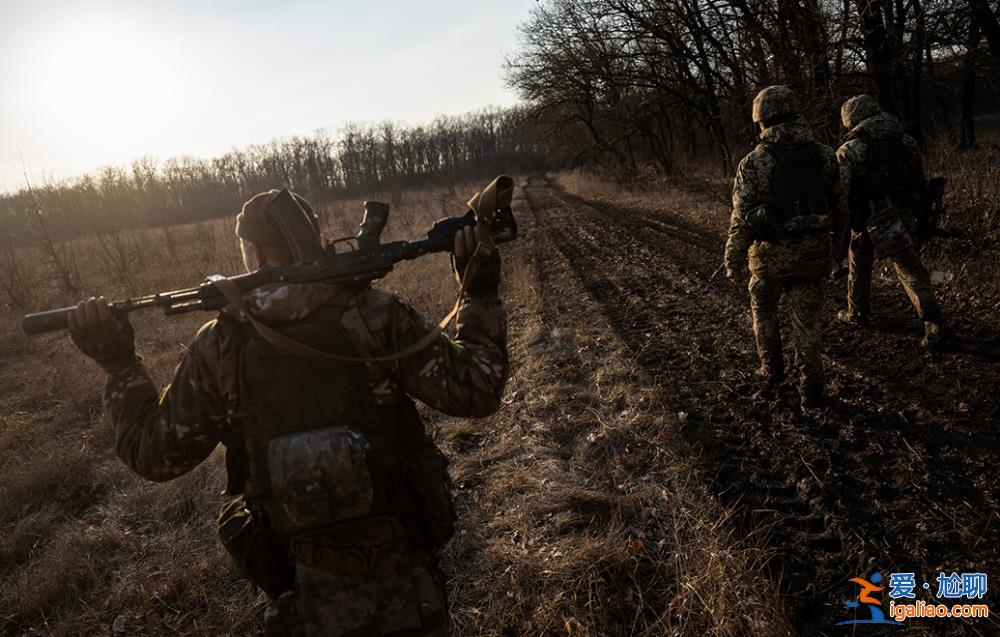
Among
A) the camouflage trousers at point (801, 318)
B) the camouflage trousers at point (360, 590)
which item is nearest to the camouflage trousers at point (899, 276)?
the camouflage trousers at point (801, 318)

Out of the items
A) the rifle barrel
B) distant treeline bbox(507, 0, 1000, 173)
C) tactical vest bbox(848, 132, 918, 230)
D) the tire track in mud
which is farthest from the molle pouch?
distant treeline bbox(507, 0, 1000, 173)

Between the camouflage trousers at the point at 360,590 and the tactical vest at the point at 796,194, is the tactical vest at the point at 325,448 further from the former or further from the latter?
the tactical vest at the point at 796,194

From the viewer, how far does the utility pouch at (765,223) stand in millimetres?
3934

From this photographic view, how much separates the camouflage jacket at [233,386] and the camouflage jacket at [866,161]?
4384 millimetres

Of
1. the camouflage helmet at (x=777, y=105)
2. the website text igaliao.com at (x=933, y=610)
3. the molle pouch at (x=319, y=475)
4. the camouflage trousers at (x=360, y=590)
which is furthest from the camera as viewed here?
the camouflage helmet at (x=777, y=105)

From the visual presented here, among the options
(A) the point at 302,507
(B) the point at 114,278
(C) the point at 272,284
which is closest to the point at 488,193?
(C) the point at 272,284

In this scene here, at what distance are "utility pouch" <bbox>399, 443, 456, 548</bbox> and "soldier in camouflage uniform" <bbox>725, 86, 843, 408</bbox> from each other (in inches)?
129

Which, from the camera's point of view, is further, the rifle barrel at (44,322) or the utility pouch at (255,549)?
the rifle barrel at (44,322)

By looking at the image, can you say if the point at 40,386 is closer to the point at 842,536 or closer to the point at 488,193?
the point at 488,193

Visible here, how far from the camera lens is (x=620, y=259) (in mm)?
A: 10242

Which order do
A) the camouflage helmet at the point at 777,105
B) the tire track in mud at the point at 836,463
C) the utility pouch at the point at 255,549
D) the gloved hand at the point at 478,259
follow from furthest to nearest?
the camouflage helmet at the point at 777,105 → the tire track in mud at the point at 836,463 → the gloved hand at the point at 478,259 → the utility pouch at the point at 255,549

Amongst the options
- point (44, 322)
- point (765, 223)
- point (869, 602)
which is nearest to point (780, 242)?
point (765, 223)

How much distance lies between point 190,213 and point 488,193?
1580 inches

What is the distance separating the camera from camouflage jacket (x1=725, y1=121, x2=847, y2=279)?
3.91 m
